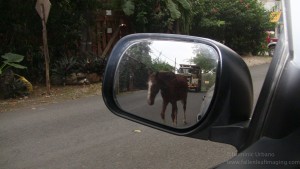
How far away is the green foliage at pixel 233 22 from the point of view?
17484 mm

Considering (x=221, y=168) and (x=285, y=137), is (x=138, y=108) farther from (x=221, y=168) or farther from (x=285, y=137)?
(x=285, y=137)

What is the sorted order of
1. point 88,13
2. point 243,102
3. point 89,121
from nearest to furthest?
1. point 243,102
2. point 89,121
3. point 88,13

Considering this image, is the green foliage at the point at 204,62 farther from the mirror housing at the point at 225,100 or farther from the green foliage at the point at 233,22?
the green foliage at the point at 233,22

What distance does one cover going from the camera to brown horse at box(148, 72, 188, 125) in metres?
1.50

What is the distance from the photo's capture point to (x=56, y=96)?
1005cm

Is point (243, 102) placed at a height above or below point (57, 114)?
above

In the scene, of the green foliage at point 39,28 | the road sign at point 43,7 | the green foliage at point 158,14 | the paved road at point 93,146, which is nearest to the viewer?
the paved road at point 93,146

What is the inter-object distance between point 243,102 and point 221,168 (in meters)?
0.25

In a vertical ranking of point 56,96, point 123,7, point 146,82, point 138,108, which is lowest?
point 56,96

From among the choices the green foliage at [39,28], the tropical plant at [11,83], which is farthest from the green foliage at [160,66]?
the green foliage at [39,28]

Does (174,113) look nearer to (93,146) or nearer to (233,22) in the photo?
(93,146)

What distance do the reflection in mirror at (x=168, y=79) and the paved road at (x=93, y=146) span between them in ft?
8.07

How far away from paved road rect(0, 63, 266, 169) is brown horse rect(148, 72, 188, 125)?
8.41 feet

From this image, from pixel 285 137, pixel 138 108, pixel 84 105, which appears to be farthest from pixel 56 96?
pixel 285 137
